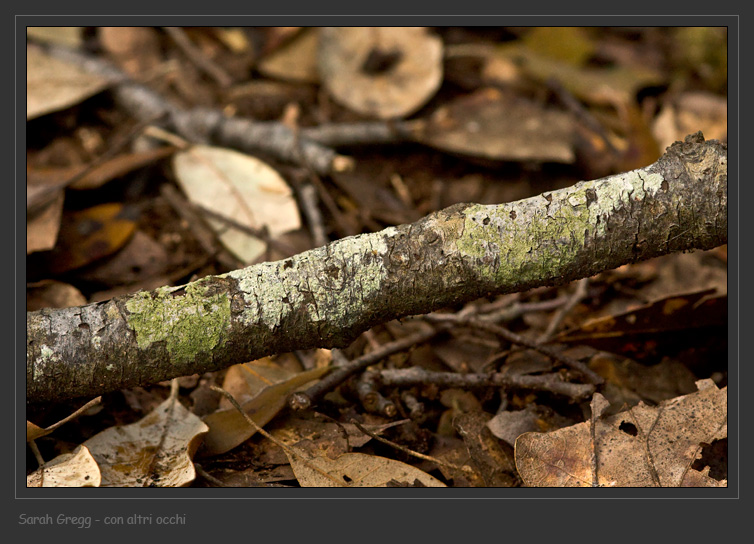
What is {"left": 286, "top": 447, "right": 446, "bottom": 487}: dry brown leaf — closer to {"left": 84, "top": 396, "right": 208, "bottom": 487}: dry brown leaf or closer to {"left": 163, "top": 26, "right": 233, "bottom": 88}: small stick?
{"left": 84, "top": 396, "right": 208, "bottom": 487}: dry brown leaf

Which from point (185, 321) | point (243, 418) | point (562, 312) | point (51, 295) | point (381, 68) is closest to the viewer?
point (185, 321)

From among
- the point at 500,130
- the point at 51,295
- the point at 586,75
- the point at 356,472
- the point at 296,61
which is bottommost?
the point at 356,472

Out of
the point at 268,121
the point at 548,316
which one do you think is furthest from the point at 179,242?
the point at 548,316

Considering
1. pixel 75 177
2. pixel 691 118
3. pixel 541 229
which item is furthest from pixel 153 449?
pixel 691 118

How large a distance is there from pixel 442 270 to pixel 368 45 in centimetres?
186

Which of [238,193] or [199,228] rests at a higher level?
[238,193]

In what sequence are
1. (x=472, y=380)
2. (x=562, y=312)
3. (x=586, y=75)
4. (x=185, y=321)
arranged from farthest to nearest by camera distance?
(x=586, y=75)
(x=562, y=312)
(x=472, y=380)
(x=185, y=321)

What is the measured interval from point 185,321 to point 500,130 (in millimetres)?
1781

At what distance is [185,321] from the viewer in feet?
4.38

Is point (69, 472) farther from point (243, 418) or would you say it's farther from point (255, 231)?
point (255, 231)

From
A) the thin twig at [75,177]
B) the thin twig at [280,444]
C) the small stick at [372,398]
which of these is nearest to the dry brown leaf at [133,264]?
the thin twig at [75,177]

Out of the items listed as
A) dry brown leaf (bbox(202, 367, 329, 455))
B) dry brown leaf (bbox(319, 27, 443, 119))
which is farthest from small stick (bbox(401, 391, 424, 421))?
dry brown leaf (bbox(319, 27, 443, 119))

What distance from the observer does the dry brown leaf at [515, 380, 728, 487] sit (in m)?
1.43

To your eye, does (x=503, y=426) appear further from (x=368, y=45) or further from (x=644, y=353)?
(x=368, y=45)
